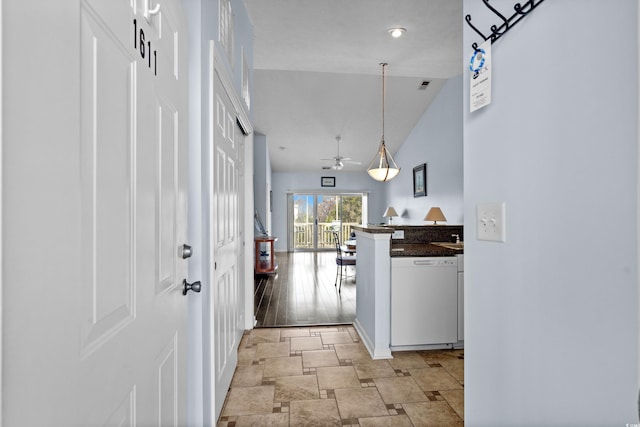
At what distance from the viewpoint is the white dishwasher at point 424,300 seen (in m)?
2.82

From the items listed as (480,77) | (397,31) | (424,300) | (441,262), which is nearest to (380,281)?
(424,300)

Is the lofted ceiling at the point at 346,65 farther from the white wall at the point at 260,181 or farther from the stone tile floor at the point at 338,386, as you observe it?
the stone tile floor at the point at 338,386

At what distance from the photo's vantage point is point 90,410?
23.9 inches

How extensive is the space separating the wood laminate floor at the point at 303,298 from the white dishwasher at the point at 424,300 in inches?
36.0

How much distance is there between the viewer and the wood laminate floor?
3.73m

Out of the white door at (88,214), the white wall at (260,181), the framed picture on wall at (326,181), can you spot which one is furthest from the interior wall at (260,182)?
the white door at (88,214)

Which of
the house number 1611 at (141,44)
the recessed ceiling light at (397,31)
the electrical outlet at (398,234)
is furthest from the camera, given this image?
the electrical outlet at (398,234)

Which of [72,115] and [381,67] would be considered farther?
[381,67]

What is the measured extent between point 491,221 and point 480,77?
0.43 m

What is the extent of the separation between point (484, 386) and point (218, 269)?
1.38m

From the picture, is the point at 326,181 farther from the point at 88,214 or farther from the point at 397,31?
the point at 88,214

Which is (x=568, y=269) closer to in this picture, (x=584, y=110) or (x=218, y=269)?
(x=584, y=110)

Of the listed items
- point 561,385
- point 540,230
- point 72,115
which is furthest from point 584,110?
point 72,115

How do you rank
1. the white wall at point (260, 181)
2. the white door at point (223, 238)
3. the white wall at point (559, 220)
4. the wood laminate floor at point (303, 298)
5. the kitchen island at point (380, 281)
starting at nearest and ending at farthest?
the white wall at point (559, 220) → the white door at point (223, 238) → the kitchen island at point (380, 281) → the wood laminate floor at point (303, 298) → the white wall at point (260, 181)
